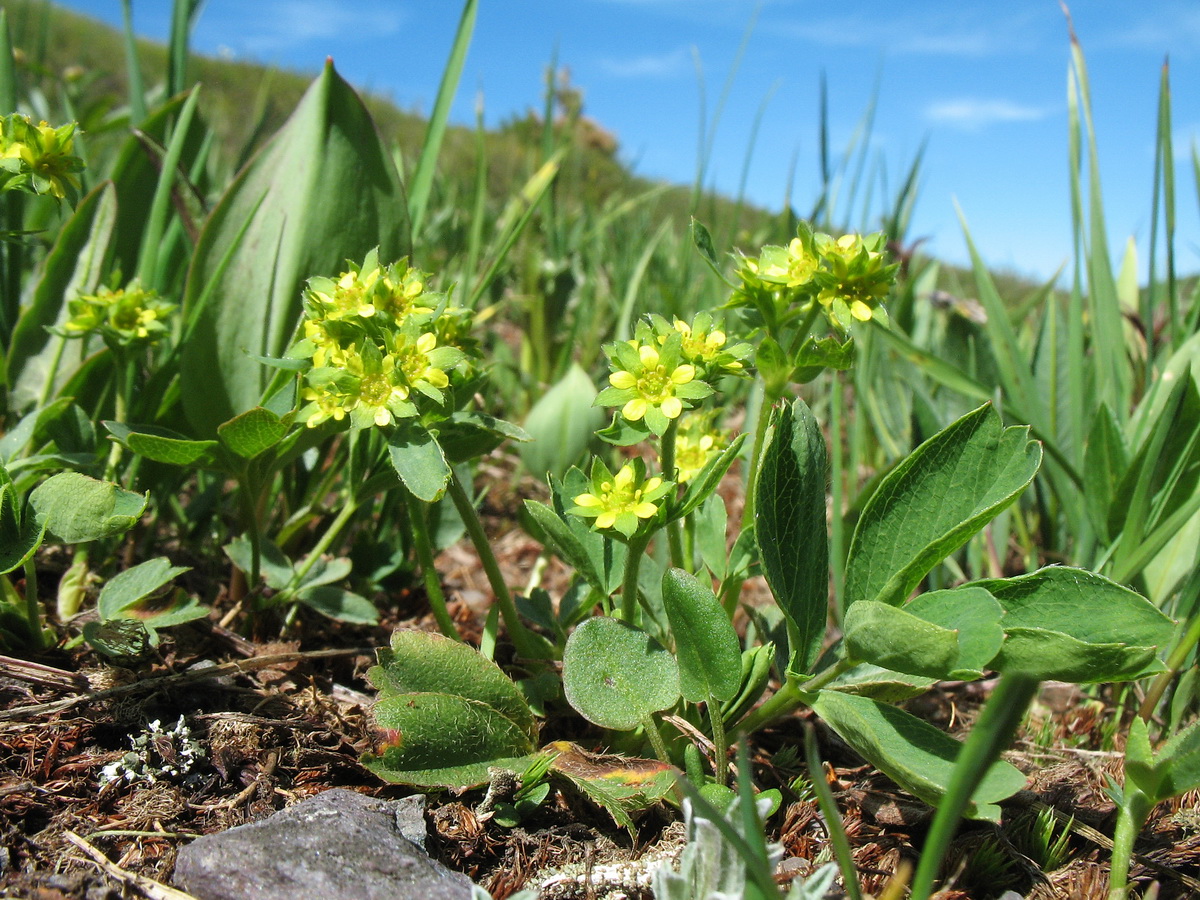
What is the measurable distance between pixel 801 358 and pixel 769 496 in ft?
0.73

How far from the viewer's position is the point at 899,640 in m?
0.94

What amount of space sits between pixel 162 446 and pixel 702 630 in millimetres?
832

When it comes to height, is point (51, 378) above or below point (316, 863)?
above

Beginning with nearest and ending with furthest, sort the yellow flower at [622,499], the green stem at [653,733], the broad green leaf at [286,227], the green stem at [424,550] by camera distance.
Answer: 1. the yellow flower at [622,499]
2. the green stem at [653,733]
3. the green stem at [424,550]
4. the broad green leaf at [286,227]

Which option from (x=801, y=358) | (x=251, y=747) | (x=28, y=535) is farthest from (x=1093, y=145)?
(x=28, y=535)

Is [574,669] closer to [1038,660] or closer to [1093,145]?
[1038,660]

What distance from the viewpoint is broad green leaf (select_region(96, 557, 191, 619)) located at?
4.08ft

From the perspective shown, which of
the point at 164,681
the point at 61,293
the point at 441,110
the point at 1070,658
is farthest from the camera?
the point at 441,110

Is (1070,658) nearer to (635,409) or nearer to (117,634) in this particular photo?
(635,409)

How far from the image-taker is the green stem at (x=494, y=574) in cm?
127

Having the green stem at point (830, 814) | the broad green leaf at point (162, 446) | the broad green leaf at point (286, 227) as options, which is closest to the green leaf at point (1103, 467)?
the green stem at point (830, 814)

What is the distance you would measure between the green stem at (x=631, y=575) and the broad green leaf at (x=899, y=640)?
0.28m

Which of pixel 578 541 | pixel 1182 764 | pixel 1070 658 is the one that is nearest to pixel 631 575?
pixel 578 541

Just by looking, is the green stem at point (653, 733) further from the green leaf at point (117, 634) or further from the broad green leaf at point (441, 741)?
the green leaf at point (117, 634)
